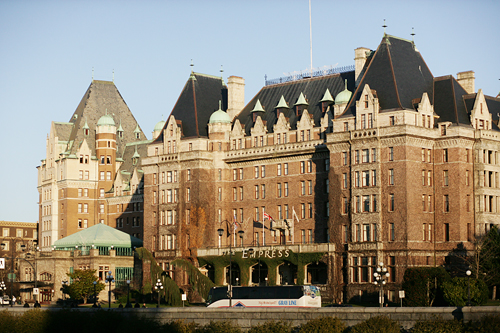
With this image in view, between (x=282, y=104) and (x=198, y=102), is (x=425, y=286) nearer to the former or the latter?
(x=282, y=104)

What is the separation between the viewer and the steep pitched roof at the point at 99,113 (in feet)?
552

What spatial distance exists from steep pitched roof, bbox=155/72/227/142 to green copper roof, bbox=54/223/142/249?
19.1 metres

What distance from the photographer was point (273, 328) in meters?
70.4

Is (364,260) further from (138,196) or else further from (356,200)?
(138,196)

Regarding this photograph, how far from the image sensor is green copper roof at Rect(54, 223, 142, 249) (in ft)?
450

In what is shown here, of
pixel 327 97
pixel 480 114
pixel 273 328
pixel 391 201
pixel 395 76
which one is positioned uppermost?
pixel 395 76

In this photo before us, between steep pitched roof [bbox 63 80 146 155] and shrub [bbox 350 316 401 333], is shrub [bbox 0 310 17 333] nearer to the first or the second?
shrub [bbox 350 316 401 333]

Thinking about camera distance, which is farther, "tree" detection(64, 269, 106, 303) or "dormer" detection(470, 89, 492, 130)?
"tree" detection(64, 269, 106, 303)

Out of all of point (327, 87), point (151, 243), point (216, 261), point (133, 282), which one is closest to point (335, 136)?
point (327, 87)

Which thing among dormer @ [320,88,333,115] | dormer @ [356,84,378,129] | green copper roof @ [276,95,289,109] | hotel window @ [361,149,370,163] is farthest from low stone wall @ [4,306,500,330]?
green copper roof @ [276,95,289,109]

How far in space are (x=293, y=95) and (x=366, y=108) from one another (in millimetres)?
19413

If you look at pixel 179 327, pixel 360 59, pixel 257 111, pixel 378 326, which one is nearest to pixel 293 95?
pixel 257 111

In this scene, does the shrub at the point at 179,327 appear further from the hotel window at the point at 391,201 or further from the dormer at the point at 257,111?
the dormer at the point at 257,111

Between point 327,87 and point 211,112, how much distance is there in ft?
57.8
